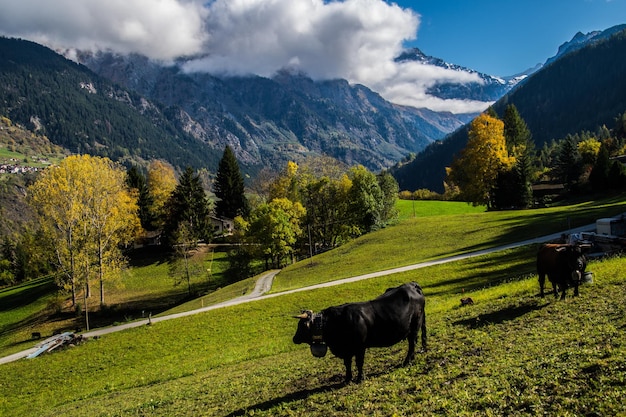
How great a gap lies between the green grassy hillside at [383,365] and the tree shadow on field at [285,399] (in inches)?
1.9

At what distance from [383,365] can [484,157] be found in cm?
6741

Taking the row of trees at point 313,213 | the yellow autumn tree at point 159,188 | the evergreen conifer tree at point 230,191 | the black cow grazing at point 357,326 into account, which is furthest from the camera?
the evergreen conifer tree at point 230,191

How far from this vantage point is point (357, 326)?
11312 millimetres

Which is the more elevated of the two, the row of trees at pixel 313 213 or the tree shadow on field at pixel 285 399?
the row of trees at pixel 313 213

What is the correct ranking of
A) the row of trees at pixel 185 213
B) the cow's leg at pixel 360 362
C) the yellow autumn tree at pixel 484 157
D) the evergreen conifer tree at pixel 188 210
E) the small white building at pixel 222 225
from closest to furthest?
the cow's leg at pixel 360 362, the row of trees at pixel 185 213, the yellow autumn tree at pixel 484 157, the evergreen conifer tree at pixel 188 210, the small white building at pixel 222 225

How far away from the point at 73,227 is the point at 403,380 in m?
57.7

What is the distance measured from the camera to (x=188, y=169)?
3455 inches

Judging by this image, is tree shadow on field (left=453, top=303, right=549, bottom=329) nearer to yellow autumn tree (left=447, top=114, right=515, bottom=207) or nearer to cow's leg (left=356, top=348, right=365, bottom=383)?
cow's leg (left=356, top=348, right=365, bottom=383)

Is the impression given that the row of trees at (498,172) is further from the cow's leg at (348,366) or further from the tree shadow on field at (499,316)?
the cow's leg at (348,366)

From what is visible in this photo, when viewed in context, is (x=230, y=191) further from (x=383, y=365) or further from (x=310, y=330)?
(x=310, y=330)

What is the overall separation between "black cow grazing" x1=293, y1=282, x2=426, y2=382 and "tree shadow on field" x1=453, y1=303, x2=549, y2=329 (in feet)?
16.7

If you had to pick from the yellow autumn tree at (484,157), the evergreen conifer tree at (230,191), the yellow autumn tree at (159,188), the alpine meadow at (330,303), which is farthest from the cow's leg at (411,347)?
the evergreen conifer tree at (230,191)

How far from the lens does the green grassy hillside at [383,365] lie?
29.5 feet

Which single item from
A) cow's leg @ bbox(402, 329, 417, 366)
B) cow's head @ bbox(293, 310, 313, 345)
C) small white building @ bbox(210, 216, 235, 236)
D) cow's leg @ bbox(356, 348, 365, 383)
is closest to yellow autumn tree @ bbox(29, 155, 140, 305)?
small white building @ bbox(210, 216, 235, 236)
